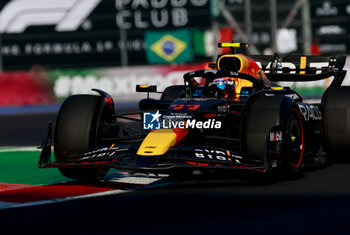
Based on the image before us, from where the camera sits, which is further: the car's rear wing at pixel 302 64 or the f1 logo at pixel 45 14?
the f1 logo at pixel 45 14

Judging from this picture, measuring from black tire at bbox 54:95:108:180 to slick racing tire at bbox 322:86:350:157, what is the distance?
260 centimetres

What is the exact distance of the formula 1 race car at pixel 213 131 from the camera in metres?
7.96

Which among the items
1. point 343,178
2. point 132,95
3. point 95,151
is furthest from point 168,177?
point 132,95

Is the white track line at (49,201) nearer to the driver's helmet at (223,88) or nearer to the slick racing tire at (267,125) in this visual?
the slick racing tire at (267,125)

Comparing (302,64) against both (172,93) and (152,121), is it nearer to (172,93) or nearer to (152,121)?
(172,93)

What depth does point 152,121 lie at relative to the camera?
8.92 m

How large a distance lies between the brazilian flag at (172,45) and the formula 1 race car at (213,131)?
15864 millimetres

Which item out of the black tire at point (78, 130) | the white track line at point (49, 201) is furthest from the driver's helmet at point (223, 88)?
the white track line at point (49, 201)

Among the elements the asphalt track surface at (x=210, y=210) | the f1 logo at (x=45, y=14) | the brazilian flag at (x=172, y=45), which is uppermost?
the f1 logo at (x=45, y=14)

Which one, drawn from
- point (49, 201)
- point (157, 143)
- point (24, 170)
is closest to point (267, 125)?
point (157, 143)

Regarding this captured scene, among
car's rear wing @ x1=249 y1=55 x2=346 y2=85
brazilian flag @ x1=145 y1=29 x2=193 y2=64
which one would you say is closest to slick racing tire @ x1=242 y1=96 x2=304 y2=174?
car's rear wing @ x1=249 y1=55 x2=346 y2=85

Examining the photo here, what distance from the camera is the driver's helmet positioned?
9.91m

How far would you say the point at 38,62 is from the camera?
90.0 feet

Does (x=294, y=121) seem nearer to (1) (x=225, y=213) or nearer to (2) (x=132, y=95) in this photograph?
(1) (x=225, y=213)
